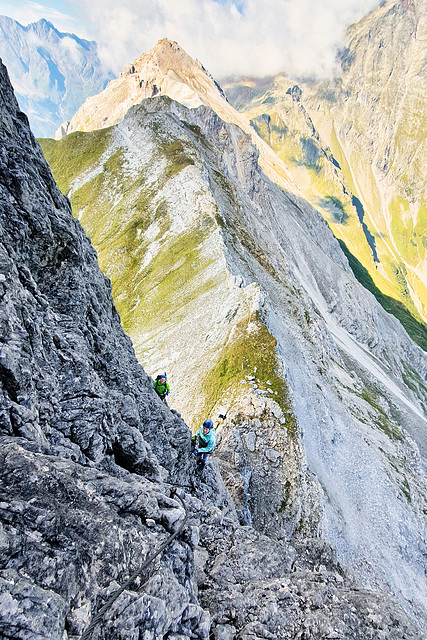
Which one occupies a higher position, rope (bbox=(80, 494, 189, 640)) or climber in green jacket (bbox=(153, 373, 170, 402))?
climber in green jacket (bbox=(153, 373, 170, 402))

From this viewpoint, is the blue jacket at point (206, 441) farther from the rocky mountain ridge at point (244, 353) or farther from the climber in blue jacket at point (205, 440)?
the rocky mountain ridge at point (244, 353)

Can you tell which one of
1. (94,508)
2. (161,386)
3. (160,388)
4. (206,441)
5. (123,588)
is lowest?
(206,441)

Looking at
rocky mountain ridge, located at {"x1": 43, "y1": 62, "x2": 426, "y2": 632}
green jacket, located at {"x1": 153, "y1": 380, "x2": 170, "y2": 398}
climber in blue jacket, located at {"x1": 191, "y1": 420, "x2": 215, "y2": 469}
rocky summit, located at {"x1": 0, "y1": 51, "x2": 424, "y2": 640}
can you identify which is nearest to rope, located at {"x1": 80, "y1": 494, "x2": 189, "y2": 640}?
rocky summit, located at {"x1": 0, "y1": 51, "x2": 424, "y2": 640}

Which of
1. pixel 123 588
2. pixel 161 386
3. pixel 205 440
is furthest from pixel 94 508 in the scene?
pixel 161 386

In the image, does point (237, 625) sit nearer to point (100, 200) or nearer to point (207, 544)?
point (207, 544)

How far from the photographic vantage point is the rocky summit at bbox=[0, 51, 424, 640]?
7.26m

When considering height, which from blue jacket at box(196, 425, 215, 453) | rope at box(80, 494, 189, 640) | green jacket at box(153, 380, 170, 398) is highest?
green jacket at box(153, 380, 170, 398)

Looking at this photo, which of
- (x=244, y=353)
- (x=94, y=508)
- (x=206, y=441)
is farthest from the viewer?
(x=244, y=353)

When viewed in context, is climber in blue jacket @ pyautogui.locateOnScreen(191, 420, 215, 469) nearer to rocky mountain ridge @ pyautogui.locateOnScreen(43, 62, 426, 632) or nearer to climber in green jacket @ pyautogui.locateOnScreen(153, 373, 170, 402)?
climber in green jacket @ pyautogui.locateOnScreen(153, 373, 170, 402)

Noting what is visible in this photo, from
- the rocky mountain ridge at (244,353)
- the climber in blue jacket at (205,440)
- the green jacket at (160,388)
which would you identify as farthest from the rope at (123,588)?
the rocky mountain ridge at (244,353)

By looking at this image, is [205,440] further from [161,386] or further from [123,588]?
[123,588]

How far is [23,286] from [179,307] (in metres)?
37.3

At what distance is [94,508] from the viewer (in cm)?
864

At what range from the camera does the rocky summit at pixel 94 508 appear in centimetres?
726
